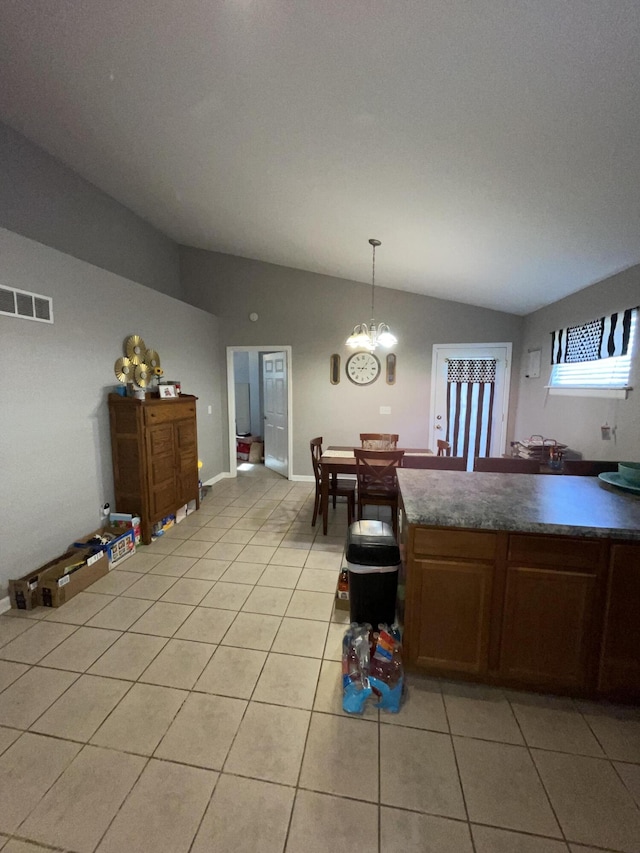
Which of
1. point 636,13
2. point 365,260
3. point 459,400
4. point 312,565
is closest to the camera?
point 636,13

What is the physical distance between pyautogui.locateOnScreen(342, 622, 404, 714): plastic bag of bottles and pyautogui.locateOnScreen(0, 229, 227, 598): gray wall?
2.31 metres

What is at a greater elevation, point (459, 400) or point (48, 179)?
point (48, 179)

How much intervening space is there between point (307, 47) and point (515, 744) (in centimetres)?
296

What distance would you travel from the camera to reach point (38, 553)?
2627 mm

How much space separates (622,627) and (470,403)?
12.1 ft

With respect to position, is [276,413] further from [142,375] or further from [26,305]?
[26,305]

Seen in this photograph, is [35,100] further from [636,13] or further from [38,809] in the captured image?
[38,809]

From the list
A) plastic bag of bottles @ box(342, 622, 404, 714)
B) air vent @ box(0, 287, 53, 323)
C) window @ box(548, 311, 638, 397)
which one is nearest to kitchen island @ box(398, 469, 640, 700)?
plastic bag of bottles @ box(342, 622, 404, 714)

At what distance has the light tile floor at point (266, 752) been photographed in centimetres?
121

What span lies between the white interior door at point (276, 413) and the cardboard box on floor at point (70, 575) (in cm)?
307

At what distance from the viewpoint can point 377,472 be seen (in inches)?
130

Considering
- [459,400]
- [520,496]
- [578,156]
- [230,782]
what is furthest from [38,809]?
[459,400]

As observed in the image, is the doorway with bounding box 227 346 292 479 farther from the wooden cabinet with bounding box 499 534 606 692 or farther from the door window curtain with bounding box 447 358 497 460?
the wooden cabinet with bounding box 499 534 606 692

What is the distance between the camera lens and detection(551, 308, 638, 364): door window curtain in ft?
8.84
